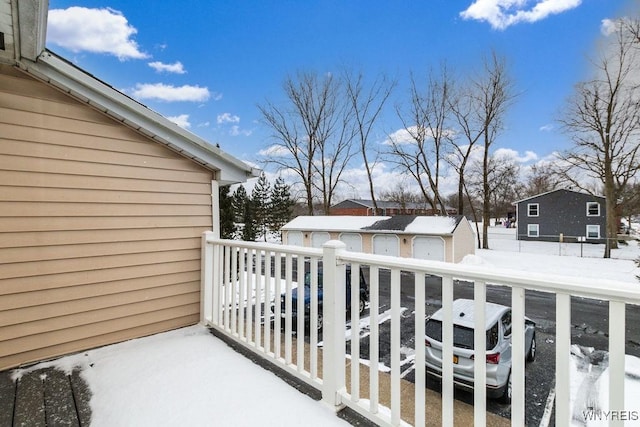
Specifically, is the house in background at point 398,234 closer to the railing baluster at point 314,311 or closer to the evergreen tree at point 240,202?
the evergreen tree at point 240,202

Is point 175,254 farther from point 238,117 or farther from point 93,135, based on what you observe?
point 238,117

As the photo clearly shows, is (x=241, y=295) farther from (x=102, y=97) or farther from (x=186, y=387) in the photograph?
A: (x=102, y=97)

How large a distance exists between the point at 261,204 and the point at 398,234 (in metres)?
12.8

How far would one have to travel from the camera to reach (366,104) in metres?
20.8

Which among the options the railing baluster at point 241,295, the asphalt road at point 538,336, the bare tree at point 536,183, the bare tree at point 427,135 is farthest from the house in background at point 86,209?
the bare tree at point 536,183

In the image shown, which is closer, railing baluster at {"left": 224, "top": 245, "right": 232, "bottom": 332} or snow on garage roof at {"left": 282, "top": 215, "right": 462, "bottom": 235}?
railing baluster at {"left": 224, "top": 245, "right": 232, "bottom": 332}

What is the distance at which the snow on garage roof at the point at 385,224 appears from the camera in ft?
49.6

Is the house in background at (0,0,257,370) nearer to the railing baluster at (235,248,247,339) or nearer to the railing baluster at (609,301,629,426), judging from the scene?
the railing baluster at (235,248,247,339)

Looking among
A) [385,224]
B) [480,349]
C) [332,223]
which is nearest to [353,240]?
[332,223]

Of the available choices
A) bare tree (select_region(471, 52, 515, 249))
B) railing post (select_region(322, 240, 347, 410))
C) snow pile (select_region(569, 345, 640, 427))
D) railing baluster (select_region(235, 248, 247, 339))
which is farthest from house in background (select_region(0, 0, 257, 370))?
bare tree (select_region(471, 52, 515, 249))

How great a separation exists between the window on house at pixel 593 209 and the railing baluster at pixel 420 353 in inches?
1093

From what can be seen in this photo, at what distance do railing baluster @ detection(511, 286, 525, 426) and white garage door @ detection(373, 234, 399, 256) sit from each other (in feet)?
48.0

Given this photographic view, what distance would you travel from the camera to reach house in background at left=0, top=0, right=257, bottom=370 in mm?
2420

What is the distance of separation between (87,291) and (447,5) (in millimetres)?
13692
